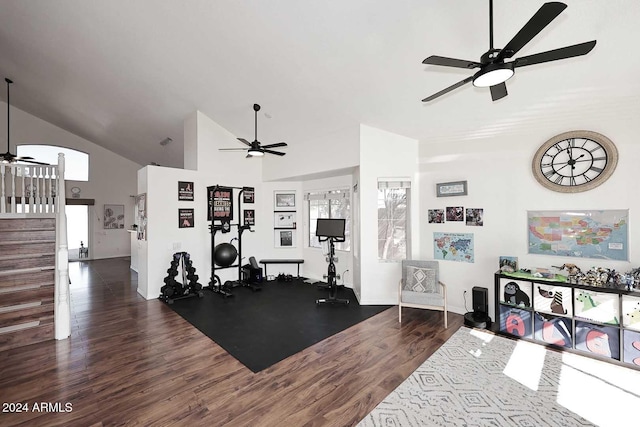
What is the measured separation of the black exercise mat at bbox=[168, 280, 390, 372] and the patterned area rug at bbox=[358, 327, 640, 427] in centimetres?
136

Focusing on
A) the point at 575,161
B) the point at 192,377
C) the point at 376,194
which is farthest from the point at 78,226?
the point at 575,161

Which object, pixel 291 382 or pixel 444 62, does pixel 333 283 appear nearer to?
pixel 291 382

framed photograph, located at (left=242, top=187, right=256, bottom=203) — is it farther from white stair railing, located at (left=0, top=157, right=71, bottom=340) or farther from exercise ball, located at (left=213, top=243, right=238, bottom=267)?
white stair railing, located at (left=0, top=157, right=71, bottom=340)

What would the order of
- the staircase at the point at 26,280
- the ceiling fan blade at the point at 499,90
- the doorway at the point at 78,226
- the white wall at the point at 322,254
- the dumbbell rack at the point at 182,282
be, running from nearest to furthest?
the ceiling fan blade at the point at 499,90 → the staircase at the point at 26,280 → the dumbbell rack at the point at 182,282 → the white wall at the point at 322,254 → the doorway at the point at 78,226

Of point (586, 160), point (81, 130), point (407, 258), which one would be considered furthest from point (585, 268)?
point (81, 130)

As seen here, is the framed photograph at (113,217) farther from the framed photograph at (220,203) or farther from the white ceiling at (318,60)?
the framed photograph at (220,203)

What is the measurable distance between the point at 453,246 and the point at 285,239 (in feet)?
13.4

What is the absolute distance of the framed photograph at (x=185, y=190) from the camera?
5895mm

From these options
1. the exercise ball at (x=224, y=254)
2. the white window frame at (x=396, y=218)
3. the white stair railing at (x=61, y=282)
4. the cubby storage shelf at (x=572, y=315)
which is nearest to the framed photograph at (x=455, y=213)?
the white window frame at (x=396, y=218)

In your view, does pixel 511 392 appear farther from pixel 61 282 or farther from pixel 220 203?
pixel 220 203

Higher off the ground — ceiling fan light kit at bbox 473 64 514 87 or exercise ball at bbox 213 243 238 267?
ceiling fan light kit at bbox 473 64 514 87

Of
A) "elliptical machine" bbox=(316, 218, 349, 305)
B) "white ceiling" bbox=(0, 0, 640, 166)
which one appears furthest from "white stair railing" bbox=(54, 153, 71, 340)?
"elliptical machine" bbox=(316, 218, 349, 305)

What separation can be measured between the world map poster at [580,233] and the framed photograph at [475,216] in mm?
585

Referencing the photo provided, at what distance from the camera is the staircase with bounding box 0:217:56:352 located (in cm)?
360
